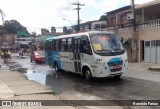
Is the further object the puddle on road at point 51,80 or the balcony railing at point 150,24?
the balcony railing at point 150,24

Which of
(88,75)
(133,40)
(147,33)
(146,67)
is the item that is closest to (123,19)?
(133,40)

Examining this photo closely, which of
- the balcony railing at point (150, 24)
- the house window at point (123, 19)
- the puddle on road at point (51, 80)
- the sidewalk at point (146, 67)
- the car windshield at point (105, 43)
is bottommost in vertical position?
the sidewalk at point (146, 67)

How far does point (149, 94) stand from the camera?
34.8 ft

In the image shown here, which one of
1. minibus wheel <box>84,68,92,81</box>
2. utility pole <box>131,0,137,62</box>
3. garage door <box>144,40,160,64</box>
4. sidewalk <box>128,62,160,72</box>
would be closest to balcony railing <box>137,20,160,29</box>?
utility pole <box>131,0,137,62</box>

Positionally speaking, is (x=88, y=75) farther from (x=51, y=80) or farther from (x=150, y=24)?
(x=150, y=24)

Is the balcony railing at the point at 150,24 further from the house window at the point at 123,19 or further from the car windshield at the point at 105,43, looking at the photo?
the car windshield at the point at 105,43

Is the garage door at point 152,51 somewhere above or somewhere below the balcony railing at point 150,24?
below

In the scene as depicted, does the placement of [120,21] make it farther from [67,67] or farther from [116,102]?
[116,102]

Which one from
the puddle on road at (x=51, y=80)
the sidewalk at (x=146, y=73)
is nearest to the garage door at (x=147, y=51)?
the sidewalk at (x=146, y=73)

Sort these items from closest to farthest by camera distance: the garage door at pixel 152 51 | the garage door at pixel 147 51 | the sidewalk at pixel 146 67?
the sidewalk at pixel 146 67 → the garage door at pixel 152 51 → the garage door at pixel 147 51

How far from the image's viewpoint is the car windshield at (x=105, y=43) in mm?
13977

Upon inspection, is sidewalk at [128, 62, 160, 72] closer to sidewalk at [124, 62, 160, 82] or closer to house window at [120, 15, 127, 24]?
sidewalk at [124, 62, 160, 82]

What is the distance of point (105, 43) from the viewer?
561 inches

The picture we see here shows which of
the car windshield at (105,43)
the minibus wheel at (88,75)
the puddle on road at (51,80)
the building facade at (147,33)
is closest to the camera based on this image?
the puddle on road at (51,80)
